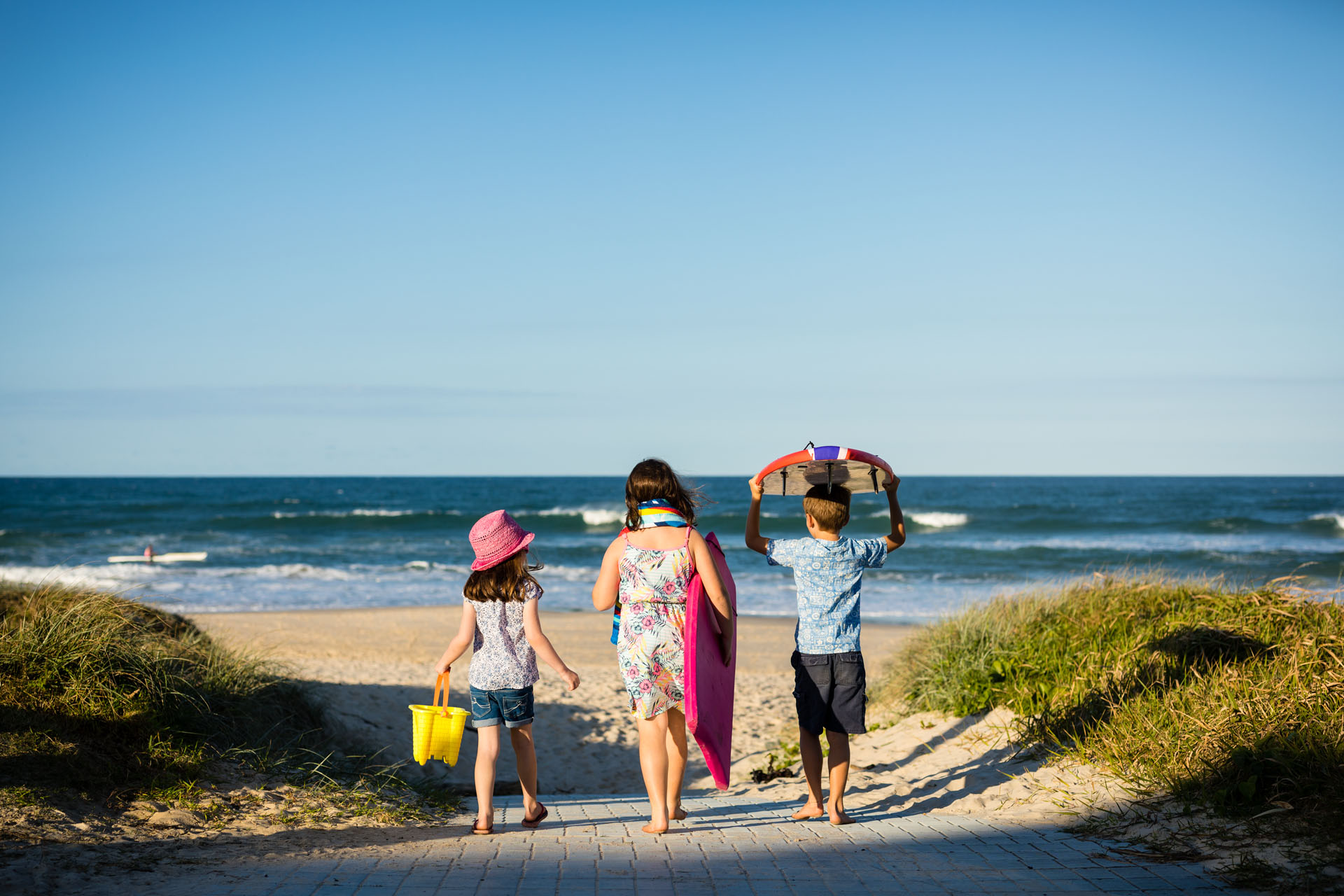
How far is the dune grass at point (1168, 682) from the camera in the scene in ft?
14.6

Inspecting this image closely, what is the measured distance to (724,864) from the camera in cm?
397

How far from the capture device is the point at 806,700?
193 inches

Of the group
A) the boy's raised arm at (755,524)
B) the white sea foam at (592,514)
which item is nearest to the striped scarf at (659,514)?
the boy's raised arm at (755,524)

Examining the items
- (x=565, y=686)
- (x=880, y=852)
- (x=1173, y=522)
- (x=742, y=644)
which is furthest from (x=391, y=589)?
(x=1173, y=522)

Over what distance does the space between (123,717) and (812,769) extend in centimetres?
362

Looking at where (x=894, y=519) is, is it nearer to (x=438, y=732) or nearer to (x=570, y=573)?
(x=438, y=732)

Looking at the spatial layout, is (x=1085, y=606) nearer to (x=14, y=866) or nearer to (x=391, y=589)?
(x=14, y=866)

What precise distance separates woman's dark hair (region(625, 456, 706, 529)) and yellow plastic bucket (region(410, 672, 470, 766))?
1243mm

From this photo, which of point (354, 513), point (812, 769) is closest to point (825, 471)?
point (812, 769)

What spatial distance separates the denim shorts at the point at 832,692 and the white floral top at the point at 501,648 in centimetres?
137

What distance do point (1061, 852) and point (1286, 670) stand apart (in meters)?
2.28

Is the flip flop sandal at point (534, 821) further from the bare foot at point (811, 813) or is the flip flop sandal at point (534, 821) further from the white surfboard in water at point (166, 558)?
the white surfboard in water at point (166, 558)

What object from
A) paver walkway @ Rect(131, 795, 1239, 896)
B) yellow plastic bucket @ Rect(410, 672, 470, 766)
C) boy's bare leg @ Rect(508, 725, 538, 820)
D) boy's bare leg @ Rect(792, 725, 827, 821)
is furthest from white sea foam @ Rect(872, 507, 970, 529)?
yellow plastic bucket @ Rect(410, 672, 470, 766)

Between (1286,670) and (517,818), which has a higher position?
(1286,670)
